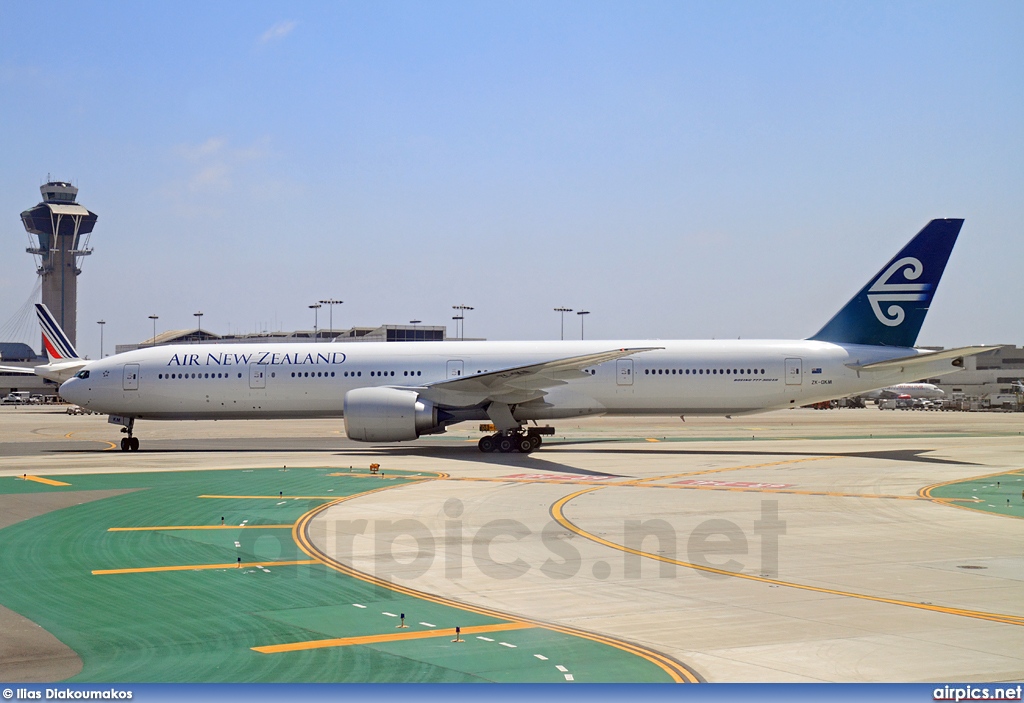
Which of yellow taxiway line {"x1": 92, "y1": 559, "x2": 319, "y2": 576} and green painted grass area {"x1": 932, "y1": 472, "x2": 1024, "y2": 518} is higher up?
green painted grass area {"x1": 932, "y1": 472, "x2": 1024, "y2": 518}

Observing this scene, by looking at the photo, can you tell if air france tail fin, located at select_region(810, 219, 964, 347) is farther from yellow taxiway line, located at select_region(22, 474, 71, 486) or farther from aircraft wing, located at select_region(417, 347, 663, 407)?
yellow taxiway line, located at select_region(22, 474, 71, 486)

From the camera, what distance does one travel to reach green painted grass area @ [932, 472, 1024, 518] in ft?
63.6

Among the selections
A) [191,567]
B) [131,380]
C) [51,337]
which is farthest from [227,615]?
[51,337]

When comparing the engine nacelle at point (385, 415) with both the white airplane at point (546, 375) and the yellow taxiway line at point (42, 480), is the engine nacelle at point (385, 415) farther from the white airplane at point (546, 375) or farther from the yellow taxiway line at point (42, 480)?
the yellow taxiway line at point (42, 480)

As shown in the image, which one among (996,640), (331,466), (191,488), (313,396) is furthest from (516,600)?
(313,396)

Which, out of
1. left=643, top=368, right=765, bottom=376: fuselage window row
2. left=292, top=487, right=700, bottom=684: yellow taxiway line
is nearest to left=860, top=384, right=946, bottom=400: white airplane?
left=643, top=368, right=765, bottom=376: fuselage window row

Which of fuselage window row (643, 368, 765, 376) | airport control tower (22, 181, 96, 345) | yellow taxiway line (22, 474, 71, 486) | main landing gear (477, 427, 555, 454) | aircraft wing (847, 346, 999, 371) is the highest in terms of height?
Result: airport control tower (22, 181, 96, 345)

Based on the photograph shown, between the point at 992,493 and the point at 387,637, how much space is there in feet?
57.9

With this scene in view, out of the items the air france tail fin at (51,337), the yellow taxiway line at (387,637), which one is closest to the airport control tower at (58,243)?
the air france tail fin at (51,337)

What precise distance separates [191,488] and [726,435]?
3013cm

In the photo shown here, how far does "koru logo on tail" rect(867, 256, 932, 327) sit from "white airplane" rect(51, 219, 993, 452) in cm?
4

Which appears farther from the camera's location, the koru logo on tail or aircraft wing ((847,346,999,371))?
the koru logo on tail

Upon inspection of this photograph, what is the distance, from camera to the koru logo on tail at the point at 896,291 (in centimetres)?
3541

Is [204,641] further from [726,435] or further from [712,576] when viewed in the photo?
[726,435]
